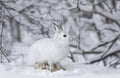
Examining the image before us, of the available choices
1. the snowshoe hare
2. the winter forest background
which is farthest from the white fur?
the winter forest background

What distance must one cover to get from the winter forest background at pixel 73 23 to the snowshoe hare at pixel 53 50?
231 centimetres

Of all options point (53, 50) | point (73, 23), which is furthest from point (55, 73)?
point (73, 23)

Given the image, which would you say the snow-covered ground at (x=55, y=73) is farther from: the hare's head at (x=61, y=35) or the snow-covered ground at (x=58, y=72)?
the hare's head at (x=61, y=35)

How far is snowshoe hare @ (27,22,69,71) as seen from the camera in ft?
10.6

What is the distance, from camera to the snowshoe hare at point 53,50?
10.6ft

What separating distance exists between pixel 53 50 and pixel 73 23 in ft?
8.77

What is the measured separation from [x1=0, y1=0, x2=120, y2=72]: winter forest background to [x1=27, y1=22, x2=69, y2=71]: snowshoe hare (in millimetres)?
2312

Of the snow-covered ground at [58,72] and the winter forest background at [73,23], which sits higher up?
the snow-covered ground at [58,72]

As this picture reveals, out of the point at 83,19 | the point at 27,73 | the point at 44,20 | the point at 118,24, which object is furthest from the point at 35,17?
the point at 27,73

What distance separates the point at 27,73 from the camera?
125 inches

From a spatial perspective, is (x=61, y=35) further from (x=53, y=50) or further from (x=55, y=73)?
(x=55, y=73)

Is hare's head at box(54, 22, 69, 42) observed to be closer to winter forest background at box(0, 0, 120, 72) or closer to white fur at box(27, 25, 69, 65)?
white fur at box(27, 25, 69, 65)

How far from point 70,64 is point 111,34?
2239 mm

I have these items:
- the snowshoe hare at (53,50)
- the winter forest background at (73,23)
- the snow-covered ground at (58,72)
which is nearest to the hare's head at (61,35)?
the snowshoe hare at (53,50)
